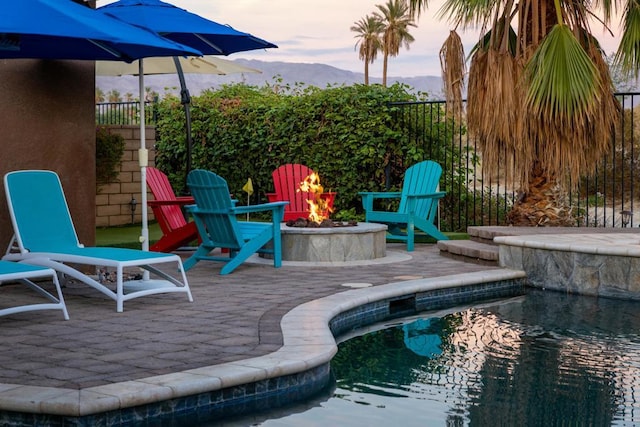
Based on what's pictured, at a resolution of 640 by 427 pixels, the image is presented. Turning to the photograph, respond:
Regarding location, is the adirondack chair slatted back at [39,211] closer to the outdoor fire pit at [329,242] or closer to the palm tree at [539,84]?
the outdoor fire pit at [329,242]

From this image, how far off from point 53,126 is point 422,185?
15.0 ft

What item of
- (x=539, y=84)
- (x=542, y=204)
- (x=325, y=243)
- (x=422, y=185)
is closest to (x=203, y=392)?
(x=325, y=243)

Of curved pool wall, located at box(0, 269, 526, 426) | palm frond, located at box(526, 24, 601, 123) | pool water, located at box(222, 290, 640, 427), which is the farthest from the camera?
palm frond, located at box(526, 24, 601, 123)

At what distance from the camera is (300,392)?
4555mm

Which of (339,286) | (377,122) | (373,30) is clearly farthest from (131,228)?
(373,30)

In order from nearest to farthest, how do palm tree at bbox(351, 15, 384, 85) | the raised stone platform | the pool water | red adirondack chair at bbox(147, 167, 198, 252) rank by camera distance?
the pool water < the raised stone platform < red adirondack chair at bbox(147, 167, 198, 252) < palm tree at bbox(351, 15, 384, 85)

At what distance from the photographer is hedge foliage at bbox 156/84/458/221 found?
12562 mm

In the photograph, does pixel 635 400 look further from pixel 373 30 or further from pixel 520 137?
pixel 373 30

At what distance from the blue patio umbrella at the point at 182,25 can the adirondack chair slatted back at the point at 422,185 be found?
9.09ft

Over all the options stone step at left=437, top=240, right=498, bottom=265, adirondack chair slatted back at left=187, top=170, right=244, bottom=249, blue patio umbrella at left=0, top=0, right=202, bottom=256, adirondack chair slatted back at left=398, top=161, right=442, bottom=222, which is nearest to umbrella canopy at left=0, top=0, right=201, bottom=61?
blue patio umbrella at left=0, top=0, right=202, bottom=256

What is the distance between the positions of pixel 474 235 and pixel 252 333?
210 inches

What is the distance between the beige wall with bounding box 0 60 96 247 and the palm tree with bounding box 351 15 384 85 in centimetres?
5302

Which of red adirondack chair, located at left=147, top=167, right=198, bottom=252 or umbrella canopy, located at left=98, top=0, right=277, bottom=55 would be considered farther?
red adirondack chair, located at left=147, top=167, right=198, bottom=252

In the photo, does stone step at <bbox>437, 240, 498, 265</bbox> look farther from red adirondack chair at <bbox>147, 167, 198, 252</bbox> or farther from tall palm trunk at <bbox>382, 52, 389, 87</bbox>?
tall palm trunk at <bbox>382, 52, 389, 87</bbox>
